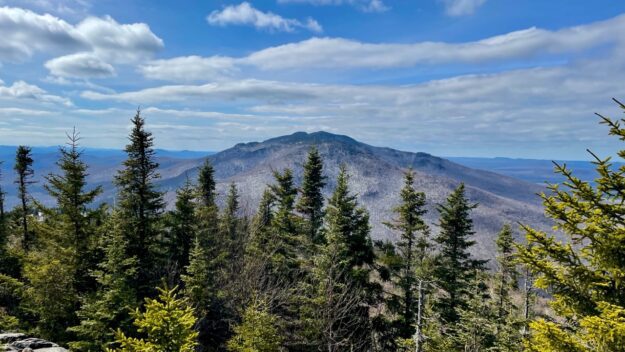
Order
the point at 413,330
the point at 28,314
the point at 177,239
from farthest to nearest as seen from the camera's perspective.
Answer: the point at 177,239
the point at 413,330
the point at 28,314

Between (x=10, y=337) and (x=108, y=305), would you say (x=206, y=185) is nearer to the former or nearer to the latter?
(x=108, y=305)

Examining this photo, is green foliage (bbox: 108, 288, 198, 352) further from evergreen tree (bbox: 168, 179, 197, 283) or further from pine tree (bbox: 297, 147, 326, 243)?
pine tree (bbox: 297, 147, 326, 243)

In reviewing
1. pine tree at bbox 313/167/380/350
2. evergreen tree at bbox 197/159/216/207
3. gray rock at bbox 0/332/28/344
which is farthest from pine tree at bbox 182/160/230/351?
gray rock at bbox 0/332/28/344

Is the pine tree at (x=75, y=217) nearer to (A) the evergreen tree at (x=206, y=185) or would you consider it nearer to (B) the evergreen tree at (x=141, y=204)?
(B) the evergreen tree at (x=141, y=204)

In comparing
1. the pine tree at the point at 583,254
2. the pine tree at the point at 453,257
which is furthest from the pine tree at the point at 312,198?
the pine tree at the point at 583,254

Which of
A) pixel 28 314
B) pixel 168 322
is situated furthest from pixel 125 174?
pixel 168 322

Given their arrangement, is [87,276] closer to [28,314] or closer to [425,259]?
[28,314]
